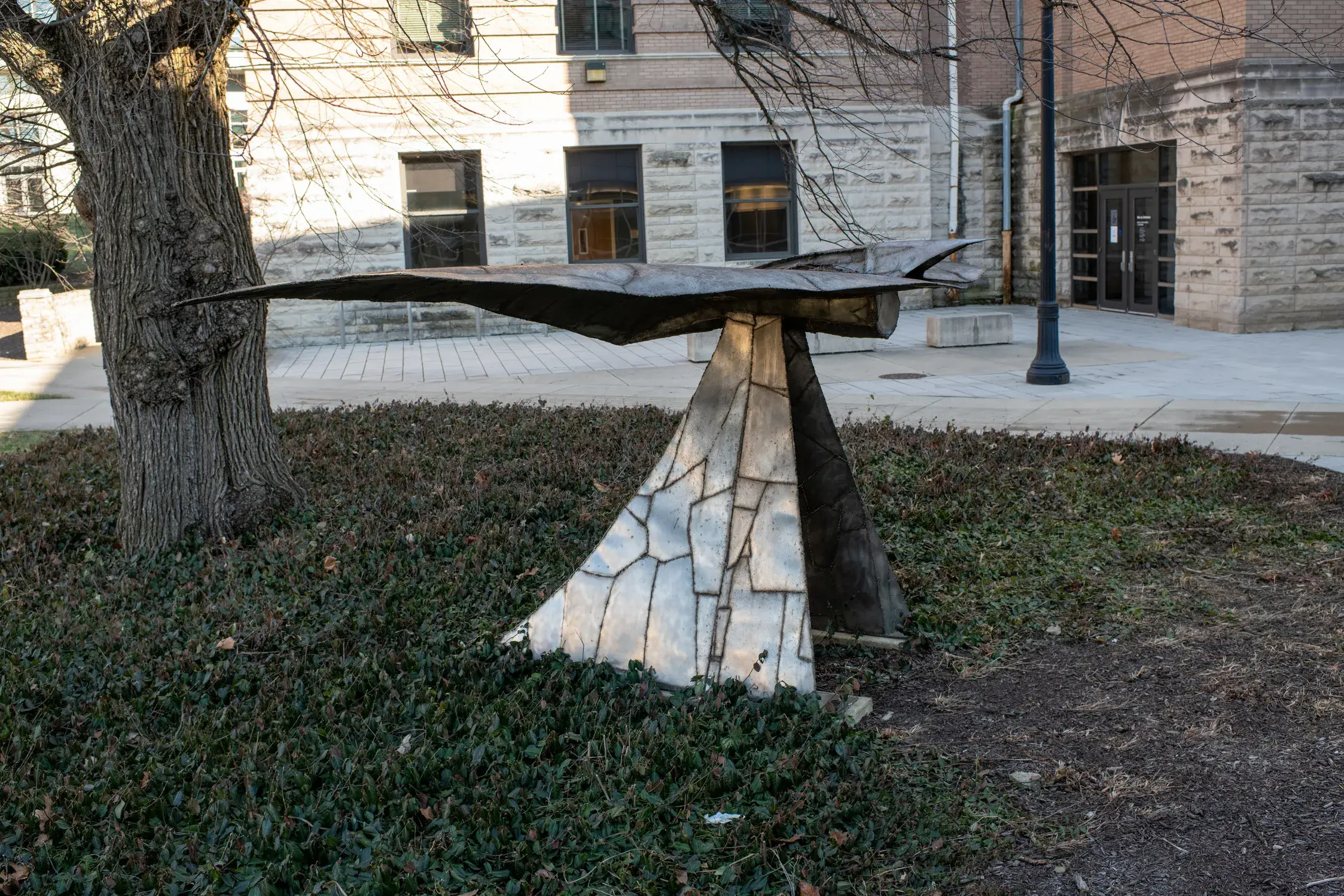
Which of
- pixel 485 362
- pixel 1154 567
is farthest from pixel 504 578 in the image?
pixel 485 362

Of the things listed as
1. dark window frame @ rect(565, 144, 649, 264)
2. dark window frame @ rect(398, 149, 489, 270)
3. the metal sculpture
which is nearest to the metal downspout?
dark window frame @ rect(565, 144, 649, 264)

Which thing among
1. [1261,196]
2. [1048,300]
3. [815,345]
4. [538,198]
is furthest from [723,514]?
[538,198]

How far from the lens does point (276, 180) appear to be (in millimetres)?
20828

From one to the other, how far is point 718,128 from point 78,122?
16.6 meters

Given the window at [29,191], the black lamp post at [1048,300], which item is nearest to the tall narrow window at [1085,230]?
the black lamp post at [1048,300]

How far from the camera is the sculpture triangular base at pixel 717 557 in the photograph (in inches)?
185

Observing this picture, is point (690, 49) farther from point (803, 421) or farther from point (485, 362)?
point (803, 421)

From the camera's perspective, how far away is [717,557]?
189 inches

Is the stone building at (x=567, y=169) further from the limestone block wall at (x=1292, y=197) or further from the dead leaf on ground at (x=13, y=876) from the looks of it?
the dead leaf on ground at (x=13, y=876)

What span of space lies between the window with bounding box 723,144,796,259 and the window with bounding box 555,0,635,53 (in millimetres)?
2798

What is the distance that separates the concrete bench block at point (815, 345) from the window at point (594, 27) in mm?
7564

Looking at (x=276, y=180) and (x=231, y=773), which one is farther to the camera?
(x=276, y=180)

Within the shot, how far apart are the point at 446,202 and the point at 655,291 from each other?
18987 mm

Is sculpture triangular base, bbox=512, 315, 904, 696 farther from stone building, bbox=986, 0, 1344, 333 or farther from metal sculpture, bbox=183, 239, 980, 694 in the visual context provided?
stone building, bbox=986, 0, 1344, 333
